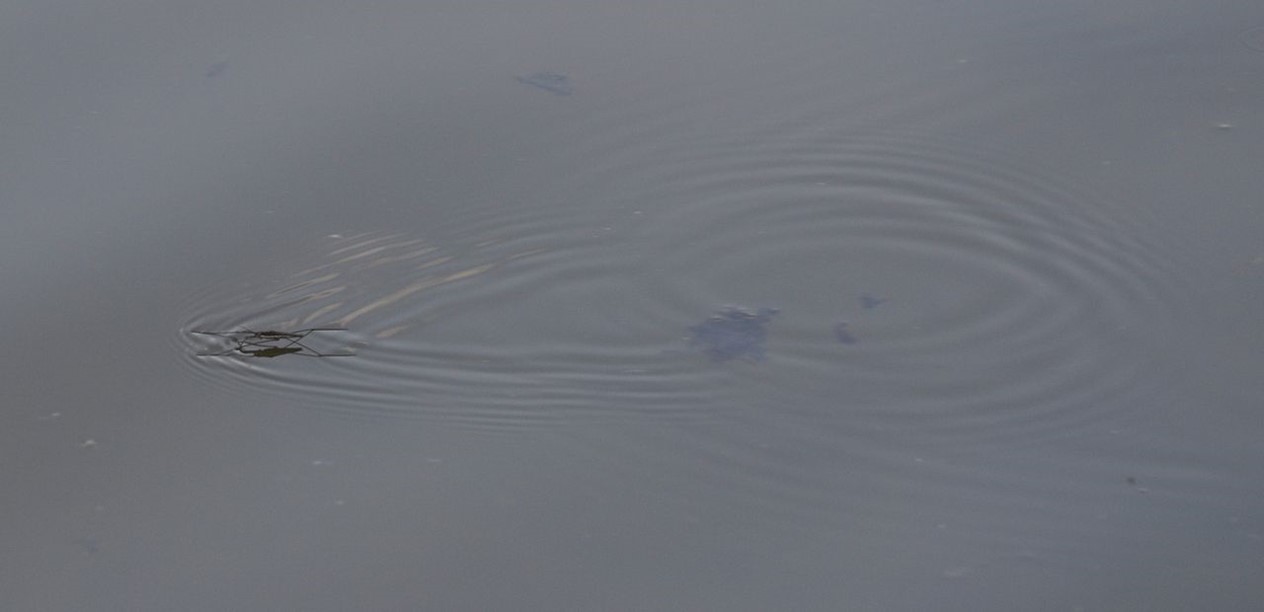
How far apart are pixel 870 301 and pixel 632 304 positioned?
0.49 m

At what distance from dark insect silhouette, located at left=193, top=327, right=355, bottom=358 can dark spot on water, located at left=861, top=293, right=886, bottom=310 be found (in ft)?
3.43

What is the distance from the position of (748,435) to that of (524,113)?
4.02 feet

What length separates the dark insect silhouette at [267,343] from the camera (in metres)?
2.65

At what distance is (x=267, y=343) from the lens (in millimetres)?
2668

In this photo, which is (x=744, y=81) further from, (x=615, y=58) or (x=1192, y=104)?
(x=1192, y=104)

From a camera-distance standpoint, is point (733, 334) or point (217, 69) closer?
point (733, 334)

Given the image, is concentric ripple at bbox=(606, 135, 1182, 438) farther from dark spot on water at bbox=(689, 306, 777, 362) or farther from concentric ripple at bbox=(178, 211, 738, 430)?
concentric ripple at bbox=(178, 211, 738, 430)

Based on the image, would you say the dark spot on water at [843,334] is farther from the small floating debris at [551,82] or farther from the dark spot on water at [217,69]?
the dark spot on water at [217,69]

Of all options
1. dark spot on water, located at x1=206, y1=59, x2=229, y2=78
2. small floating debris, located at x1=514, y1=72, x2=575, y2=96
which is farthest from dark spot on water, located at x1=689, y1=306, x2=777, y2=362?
dark spot on water, located at x1=206, y1=59, x2=229, y2=78

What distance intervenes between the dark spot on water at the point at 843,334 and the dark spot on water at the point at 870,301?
9cm

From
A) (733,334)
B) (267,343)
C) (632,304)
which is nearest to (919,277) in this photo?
(733,334)

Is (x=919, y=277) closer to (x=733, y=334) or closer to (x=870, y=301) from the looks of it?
(x=870, y=301)

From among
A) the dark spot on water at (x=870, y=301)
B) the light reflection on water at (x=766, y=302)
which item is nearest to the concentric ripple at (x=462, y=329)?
the light reflection on water at (x=766, y=302)

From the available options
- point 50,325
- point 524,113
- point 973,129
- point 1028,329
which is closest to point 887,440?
point 1028,329
